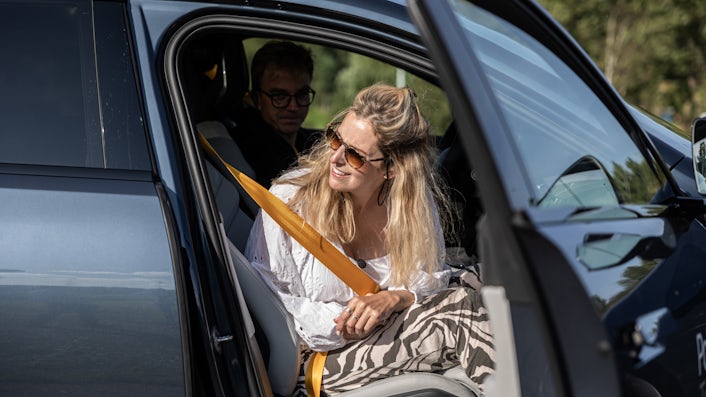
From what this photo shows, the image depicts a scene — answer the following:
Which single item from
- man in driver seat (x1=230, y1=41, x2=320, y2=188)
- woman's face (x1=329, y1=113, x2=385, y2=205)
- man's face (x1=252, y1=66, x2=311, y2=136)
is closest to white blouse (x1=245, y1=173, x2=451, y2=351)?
woman's face (x1=329, y1=113, x2=385, y2=205)

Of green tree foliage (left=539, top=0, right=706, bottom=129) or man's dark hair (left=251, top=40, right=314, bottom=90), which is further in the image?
green tree foliage (left=539, top=0, right=706, bottom=129)

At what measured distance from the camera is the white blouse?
2441mm

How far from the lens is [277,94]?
3633mm

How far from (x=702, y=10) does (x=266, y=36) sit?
1312cm

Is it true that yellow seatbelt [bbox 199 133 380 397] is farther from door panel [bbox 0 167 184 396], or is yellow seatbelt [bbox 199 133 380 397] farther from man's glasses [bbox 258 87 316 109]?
man's glasses [bbox 258 87 316 109]

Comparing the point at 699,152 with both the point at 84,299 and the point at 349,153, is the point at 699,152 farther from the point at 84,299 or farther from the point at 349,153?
the point at 84,299

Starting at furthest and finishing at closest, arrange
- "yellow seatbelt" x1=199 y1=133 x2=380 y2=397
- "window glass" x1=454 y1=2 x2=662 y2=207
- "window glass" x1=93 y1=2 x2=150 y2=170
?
"yellow seatbelt" x1=199 y1=133 x2=380 y2=397 → "window glass" x1=93 y1=2 x2=150 y2=170 → "window glass" x1=454 y1=2 x2=662 y2=207

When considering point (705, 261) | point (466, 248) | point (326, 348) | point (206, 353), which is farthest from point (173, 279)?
point (466, 248)

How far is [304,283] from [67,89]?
86cm

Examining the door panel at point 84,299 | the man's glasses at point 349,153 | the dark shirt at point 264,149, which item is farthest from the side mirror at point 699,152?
the dark shirt at point 264,149

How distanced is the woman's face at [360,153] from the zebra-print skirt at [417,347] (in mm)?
448

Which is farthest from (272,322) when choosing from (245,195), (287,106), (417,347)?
(287,106)

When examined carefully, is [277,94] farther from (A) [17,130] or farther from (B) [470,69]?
(B) [470,69]

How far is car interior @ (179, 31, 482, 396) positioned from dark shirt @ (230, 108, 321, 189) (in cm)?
11
